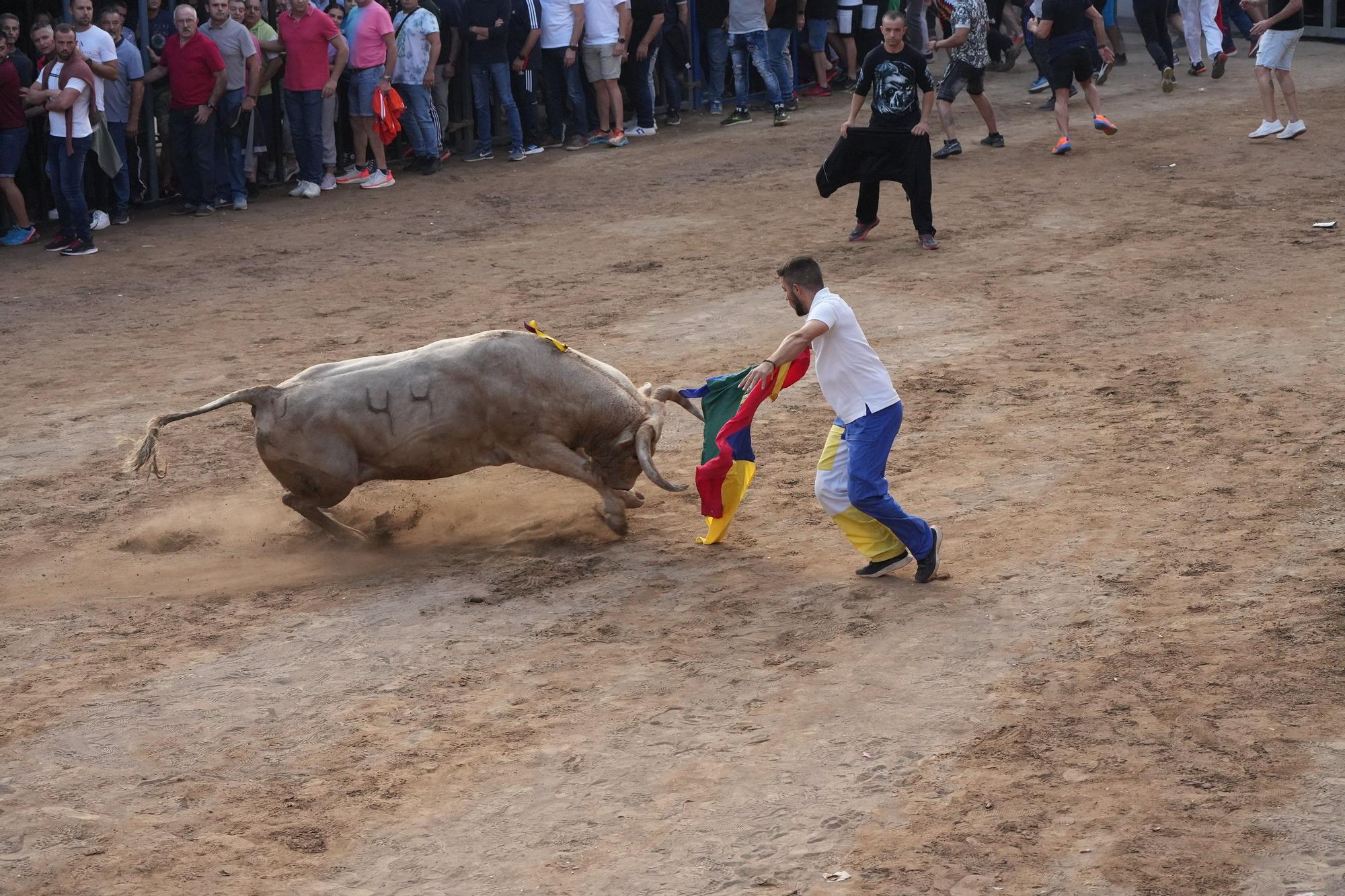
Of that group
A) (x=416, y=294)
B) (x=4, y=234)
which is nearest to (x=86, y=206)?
(x=4, y=234)

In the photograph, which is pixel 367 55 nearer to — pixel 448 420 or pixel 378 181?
pixel 378 181

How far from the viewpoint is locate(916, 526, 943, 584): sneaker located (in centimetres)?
736

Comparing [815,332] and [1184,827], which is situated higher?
[815,332]

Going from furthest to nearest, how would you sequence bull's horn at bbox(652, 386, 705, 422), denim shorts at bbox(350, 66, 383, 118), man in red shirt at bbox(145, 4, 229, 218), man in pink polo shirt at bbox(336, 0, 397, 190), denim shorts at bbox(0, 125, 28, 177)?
denim shorts at bbox(350, 66, 383, 118), man in pink polo shirt at bbox(336, 0, 397, 190), man in red shirt at bbox(145, 4, 229, 218), denim shorts at bbox(0, 125, 28, 177), bull's horn at bbox(652, 386, 705, 422)

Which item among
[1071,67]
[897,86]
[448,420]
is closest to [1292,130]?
[1071,67]

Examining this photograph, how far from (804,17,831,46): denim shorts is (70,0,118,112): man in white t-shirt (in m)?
9.72

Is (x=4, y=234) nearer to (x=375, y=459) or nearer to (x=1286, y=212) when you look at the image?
(x=375, y=459)

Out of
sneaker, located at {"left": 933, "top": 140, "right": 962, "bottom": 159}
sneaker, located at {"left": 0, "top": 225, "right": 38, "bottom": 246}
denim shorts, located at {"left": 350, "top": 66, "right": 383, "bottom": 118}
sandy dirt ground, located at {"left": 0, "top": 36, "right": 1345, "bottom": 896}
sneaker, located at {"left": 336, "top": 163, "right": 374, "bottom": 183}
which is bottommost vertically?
sandy dirt ground, located at {"left": 0, "top": 36, "right": 1345, "bottom": 896}

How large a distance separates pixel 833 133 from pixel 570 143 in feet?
11.3

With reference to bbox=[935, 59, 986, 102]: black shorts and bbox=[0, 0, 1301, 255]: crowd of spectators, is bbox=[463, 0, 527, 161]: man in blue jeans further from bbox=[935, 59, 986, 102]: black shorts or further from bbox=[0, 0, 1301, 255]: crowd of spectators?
bbox=[935, 59, 986, 102]: black shorts

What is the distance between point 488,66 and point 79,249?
5524 mm

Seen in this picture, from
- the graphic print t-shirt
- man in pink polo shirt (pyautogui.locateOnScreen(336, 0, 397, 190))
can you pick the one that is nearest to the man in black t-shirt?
the graphic print t-shirt

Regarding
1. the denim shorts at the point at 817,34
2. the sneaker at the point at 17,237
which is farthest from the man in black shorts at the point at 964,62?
the sneaker at the point at 17,237

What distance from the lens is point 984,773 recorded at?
565 centimetres
